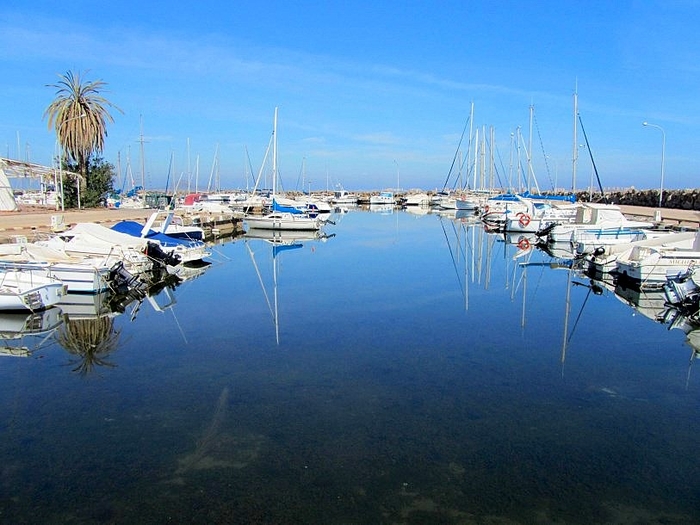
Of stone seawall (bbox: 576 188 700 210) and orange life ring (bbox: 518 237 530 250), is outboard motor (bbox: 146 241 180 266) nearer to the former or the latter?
orange life ring (bbox: 518 237 530 250)

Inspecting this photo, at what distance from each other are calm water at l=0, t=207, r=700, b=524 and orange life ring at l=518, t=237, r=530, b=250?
17.9 meters

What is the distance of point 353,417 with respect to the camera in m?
9.09

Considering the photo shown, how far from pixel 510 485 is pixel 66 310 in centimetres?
1324

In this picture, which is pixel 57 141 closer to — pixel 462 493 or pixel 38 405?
pixel 38 405

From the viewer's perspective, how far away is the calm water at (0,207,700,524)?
6684 millimetres

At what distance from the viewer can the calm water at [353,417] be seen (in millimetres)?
6684

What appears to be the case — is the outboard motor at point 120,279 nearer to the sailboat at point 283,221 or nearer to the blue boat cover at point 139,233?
the blue boat cover at point 139,233

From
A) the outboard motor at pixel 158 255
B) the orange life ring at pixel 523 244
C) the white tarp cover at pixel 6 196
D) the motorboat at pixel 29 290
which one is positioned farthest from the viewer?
the white tarp cover at pixel 6 196

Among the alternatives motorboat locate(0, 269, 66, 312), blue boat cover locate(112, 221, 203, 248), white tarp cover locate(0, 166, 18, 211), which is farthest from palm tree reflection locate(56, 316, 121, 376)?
white tarp cover locate(0, 166, 18, 211)

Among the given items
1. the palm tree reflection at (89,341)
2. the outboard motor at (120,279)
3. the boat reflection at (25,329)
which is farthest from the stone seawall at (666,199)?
the boat reflection at (25,329)

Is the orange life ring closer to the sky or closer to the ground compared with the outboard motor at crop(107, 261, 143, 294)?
closer to the ground

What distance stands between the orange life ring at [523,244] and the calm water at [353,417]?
705 inches

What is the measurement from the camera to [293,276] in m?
24.2

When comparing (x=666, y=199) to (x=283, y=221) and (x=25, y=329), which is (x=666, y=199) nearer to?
(x=283, y=221)
